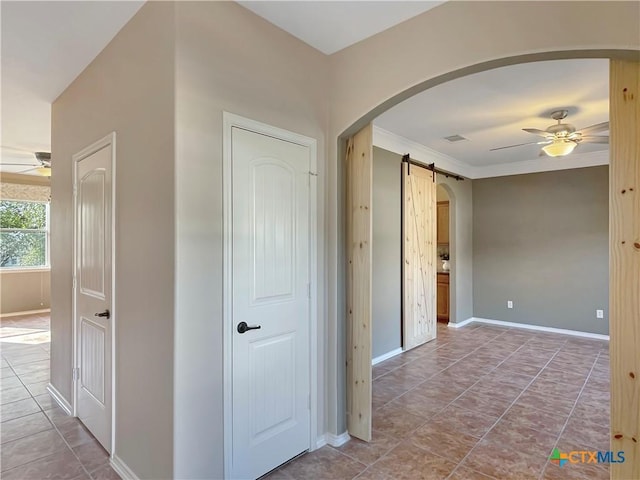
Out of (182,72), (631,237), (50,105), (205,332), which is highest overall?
(50,105)

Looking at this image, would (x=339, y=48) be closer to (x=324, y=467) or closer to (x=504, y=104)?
(x=504, y=104)

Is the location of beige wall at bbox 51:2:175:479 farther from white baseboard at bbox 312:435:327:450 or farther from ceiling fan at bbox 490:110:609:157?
ceiling fan at bbox 490:110:609:157

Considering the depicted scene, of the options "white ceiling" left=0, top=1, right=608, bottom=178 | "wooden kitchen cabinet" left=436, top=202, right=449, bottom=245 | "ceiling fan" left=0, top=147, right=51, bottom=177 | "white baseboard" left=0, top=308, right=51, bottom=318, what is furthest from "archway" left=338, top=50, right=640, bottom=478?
"white baseboard" left=0, top=308, right=51, bottom=318

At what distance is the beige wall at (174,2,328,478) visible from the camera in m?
1.82

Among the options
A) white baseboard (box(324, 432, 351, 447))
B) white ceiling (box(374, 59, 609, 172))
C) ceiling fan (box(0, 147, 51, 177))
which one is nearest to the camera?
white baseboard (box(324, 432, 351, 447))

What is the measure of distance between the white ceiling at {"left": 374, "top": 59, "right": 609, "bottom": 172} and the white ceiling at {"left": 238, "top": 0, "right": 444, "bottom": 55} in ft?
3.51

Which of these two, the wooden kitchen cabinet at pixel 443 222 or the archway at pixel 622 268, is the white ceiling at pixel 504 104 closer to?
the archway at pixel 622 268

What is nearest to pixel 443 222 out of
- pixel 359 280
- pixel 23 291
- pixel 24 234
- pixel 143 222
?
pixel 359 280

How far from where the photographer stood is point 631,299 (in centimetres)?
162

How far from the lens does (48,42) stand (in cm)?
248

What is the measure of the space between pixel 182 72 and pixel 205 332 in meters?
1.38

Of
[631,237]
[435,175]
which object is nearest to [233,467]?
[631,237]

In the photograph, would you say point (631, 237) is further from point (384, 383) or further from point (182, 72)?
point (384, 383)

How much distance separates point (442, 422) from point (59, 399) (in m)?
3.45
